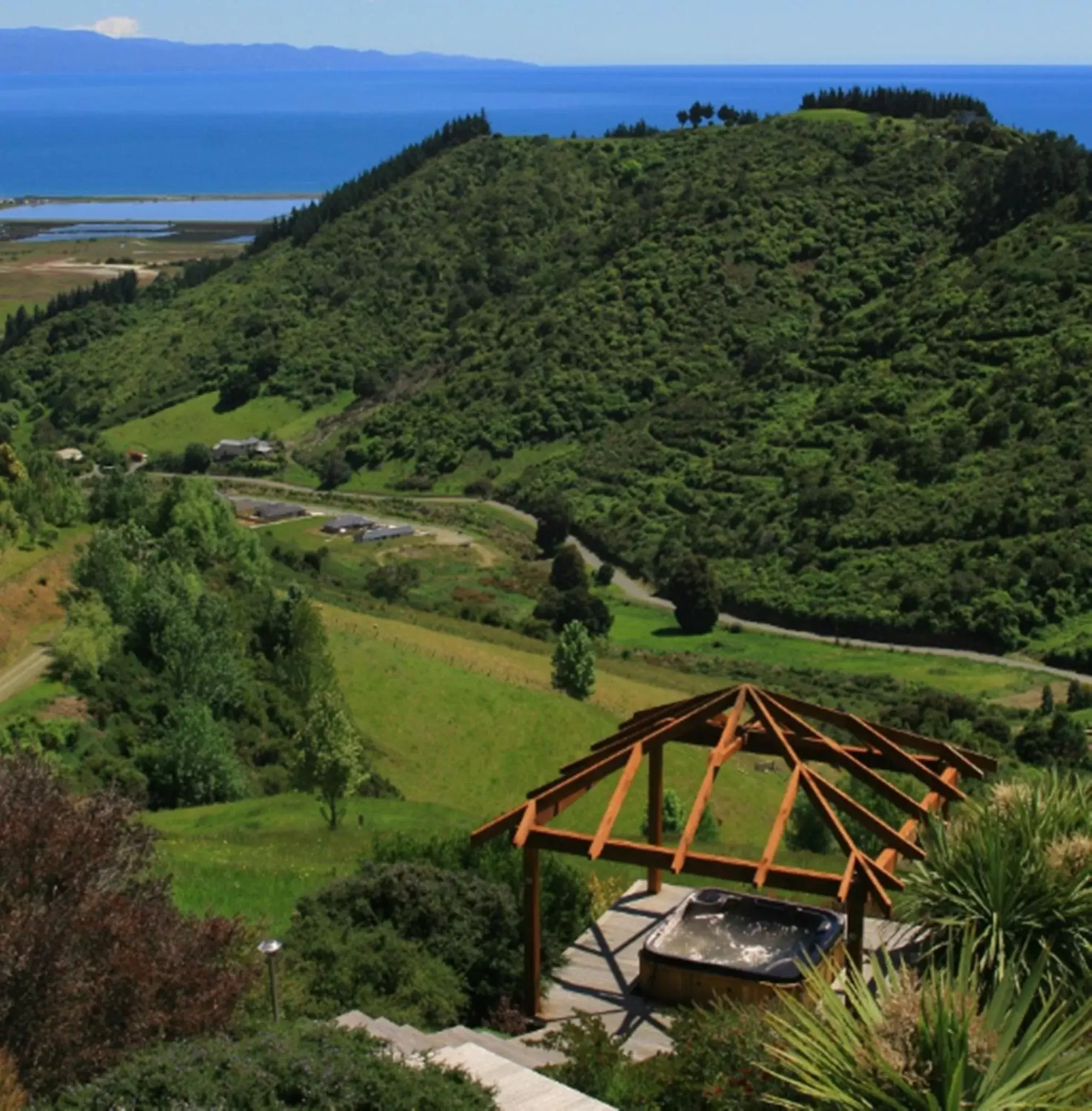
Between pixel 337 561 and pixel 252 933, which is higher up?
pixel 252 933

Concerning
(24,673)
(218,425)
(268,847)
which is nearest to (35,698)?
(24,673)

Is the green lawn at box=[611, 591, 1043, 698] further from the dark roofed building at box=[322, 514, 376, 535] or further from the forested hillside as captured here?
the dark roofed building at box=[322, 514, 376, 535]

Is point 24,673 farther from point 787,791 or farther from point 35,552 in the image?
point 787,791

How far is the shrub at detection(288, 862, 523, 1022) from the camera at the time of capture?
18844 mm

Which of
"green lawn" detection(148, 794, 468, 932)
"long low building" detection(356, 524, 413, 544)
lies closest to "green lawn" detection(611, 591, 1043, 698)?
"long low building" detection(356, 524, 413, 544)

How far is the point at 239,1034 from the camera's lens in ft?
46.0

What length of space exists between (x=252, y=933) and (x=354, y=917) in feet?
9.47

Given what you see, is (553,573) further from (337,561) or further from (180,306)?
(180,306)

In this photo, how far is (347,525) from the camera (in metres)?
87.1

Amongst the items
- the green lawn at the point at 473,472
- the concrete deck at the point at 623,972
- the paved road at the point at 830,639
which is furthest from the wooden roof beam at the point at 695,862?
the green lawn at the point at 473,472

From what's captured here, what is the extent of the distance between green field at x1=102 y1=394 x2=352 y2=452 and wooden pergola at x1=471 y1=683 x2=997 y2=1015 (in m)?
92.3

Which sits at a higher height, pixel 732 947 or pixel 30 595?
pixel 732 947

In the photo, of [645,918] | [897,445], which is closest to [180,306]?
[897,445]

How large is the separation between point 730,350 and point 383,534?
27.7 m
